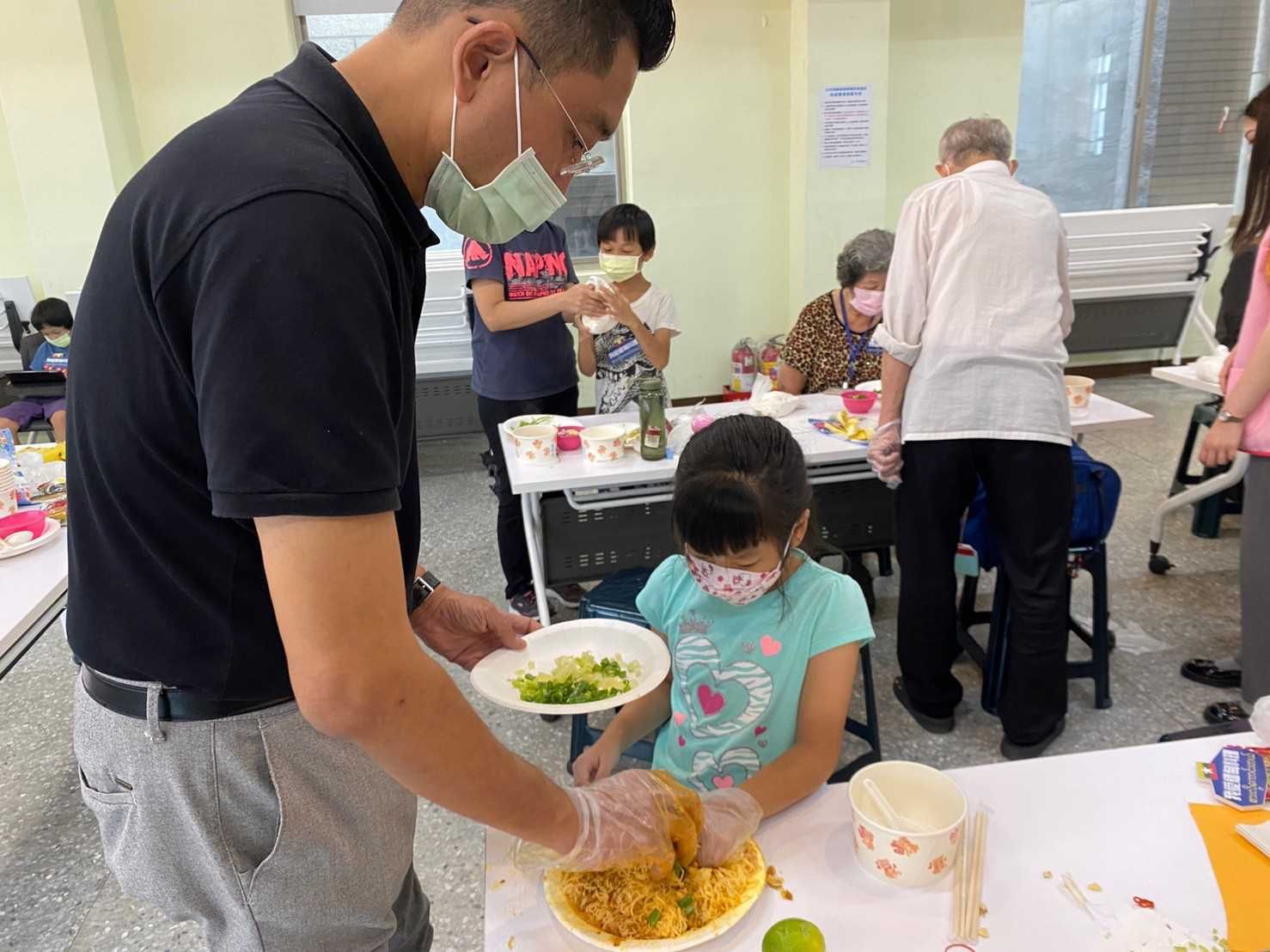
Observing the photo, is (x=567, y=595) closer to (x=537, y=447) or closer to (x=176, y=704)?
(x=537, y=447)

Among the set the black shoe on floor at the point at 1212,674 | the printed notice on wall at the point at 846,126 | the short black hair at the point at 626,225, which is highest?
the printed notice on wall at the point at 846,126

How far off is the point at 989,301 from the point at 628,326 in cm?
128

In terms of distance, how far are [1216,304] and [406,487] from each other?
6.71m

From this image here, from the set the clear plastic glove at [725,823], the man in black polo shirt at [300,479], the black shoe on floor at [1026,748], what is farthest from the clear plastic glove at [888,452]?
the man in black polo shirt at [300,479]

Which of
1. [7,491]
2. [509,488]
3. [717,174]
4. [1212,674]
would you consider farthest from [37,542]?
[717,174]

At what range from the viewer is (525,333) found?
2836 mm

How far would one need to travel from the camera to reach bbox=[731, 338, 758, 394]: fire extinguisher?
5.31 m

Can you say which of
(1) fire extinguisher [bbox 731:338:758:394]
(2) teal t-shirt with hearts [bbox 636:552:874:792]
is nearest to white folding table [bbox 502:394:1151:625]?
(2) teal t-shirt with hearts [bbox 636:552:874:792]

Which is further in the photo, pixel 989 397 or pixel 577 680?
pixel 989 397

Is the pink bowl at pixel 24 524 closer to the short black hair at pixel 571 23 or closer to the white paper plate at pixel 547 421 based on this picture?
the white paper plate at pixel 547 421

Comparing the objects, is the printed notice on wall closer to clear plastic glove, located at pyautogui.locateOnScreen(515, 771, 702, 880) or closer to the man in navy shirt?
the man in navy shirt

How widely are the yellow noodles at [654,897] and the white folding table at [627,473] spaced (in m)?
1.42

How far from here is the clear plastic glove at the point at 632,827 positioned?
80 cm

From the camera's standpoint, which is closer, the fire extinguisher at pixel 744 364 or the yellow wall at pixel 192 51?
the yellow wall at pixel 192 51
